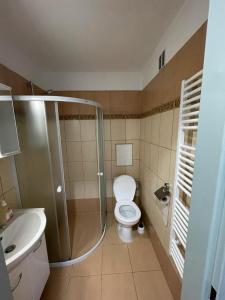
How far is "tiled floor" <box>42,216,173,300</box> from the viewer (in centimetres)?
140

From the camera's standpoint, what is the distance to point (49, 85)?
7.37ft

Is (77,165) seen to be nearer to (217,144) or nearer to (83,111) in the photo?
(83,111)

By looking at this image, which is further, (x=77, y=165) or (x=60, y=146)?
(x=77, y=165)

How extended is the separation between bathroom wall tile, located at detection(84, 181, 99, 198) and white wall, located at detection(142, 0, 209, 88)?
6.59 ft

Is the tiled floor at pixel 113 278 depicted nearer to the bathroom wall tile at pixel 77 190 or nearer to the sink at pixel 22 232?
the sink at pixel 22 232

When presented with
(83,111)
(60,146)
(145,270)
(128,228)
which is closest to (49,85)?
(83,111)

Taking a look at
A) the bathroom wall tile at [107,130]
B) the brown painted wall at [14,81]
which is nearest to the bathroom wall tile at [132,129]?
the bathroom wall tile at [107,130]

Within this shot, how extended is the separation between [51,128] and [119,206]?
1473 mm

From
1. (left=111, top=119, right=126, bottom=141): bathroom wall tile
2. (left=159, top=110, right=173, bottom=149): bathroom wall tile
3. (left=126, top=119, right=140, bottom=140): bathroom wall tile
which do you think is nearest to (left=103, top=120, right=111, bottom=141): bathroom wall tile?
(left=111, top=119, right=126, bottom=141): bathroom wall tile

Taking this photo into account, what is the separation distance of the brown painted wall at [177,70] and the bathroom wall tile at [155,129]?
5.9 inches

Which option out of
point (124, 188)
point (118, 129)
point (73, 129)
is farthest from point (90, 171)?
point (118, 129)

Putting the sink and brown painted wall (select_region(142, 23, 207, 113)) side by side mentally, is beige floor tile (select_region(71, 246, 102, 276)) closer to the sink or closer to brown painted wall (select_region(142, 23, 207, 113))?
the sink

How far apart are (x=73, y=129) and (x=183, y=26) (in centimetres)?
174

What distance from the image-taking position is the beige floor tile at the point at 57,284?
1.40m
